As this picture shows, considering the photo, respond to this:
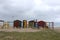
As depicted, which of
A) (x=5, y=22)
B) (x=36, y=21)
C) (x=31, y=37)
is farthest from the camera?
(x=36, y=21)

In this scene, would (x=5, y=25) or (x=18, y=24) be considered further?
(x=18, y=24)

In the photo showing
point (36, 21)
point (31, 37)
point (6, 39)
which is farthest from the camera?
point (36, 21)

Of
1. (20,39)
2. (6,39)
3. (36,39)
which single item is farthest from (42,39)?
(6,39)

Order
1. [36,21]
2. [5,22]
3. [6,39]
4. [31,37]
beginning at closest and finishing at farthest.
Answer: [6,39] < [31,37] < [5,22] < [36,21]

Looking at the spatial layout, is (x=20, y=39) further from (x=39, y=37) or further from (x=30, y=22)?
(x=30, y=22)

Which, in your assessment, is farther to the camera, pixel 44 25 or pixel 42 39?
pixel 44 25

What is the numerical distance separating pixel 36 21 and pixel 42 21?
1021 millimetres

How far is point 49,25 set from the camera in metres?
27.4

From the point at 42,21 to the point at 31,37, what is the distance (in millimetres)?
10880

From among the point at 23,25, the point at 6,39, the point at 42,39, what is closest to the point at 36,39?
the point at 42,39

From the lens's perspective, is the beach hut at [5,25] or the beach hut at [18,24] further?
the beach hut at [18,24]

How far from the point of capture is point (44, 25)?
2694 cm

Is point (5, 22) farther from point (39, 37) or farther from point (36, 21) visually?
point (39, 37)

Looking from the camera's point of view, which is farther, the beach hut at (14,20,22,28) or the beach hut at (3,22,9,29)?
the beach hut at (14,20,22,28)
